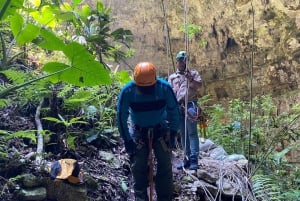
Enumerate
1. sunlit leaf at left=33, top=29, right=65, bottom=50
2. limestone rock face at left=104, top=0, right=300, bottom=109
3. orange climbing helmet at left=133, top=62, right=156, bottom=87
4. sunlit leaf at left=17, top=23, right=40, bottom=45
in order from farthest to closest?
limestone rock face at left=104, top=0, right=300, bottom=109
orange climbing helmet at left=133, top=62, right=156, bottom=87
sunlit leaf at left=17, top=23, right=40, bottom=45
sunlit leaf at left=33, top=29, right=65, bottom=50

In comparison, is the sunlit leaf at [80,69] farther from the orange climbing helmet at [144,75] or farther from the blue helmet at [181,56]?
the blue helmet at [181,56]

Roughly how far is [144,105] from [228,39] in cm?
734

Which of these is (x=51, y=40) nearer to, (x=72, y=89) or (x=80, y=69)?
(x=80, y=69)

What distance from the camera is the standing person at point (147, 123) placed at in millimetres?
2908

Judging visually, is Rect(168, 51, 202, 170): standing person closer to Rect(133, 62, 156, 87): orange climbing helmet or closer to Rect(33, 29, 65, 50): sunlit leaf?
Rect(133, 62, 156, 87): orange climbing helmet

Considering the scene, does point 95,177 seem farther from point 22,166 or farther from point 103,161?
point 22,166

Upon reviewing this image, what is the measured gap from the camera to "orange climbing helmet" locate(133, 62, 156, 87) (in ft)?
9.35

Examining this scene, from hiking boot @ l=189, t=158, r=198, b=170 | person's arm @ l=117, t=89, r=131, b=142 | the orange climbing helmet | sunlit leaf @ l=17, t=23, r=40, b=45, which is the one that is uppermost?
sunlit leaf @ l=17, t=23, r=40, b=45

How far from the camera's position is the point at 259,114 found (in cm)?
775

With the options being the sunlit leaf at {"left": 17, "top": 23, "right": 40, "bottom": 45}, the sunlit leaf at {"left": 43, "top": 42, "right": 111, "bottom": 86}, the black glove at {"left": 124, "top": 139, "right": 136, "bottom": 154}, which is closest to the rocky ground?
the black glove at {"left": 124, "top": 139, "right": 136, "bottom": 154}

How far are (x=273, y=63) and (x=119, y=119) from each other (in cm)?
Answer: 765

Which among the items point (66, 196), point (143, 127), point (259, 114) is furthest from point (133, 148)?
point (259, 114)

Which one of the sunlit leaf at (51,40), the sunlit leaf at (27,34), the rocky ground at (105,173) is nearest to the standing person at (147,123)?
the rocky ground at (105,173)

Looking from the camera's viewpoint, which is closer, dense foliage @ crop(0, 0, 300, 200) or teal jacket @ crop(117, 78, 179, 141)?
dense foliage @ crop(0, 0, 300, 200)
